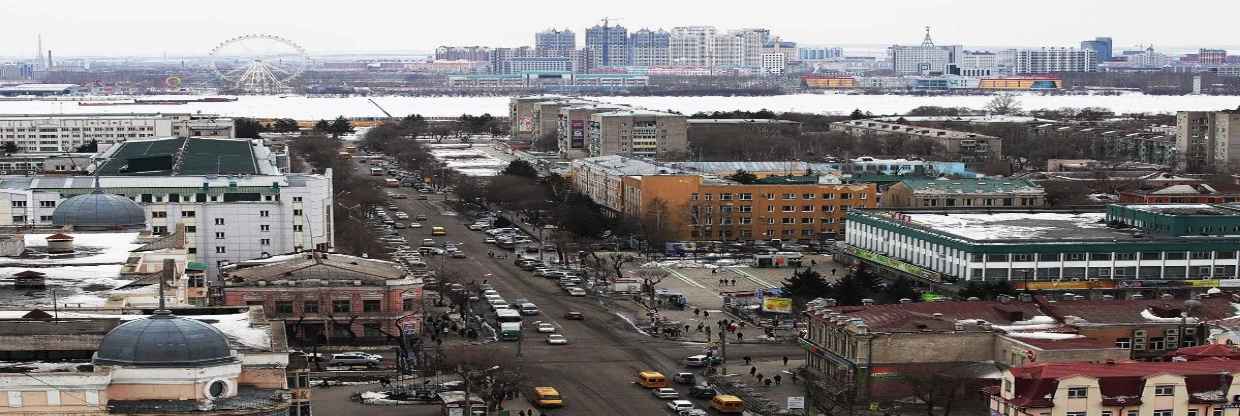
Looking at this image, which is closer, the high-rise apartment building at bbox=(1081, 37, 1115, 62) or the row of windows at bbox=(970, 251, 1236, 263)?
the row of windows at bbox=(970, 251, 1236, 263)

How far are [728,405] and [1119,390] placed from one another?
9.19ft

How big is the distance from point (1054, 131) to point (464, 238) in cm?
2074

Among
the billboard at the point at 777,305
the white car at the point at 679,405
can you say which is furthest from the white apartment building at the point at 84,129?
the white car at the point at 679,405

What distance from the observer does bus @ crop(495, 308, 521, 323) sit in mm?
16156

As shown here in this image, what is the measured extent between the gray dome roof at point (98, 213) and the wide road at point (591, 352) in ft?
11.0

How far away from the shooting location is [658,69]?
105m

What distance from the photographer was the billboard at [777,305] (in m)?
16.7

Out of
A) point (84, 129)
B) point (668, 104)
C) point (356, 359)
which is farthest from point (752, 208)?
point (668, 104)

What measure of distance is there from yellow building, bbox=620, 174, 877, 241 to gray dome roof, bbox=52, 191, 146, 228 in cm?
818

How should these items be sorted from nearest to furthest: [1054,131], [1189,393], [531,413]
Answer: [1189,393]
[531,413]
[1054,131]

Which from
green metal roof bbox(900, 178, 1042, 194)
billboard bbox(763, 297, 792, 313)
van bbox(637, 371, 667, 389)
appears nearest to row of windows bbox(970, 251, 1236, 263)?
billboard bbox(763, 297, 792, 313)

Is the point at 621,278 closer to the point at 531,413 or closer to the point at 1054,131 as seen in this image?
the point at 531,413

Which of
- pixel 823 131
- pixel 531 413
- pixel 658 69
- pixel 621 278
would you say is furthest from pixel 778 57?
pixel 531 413

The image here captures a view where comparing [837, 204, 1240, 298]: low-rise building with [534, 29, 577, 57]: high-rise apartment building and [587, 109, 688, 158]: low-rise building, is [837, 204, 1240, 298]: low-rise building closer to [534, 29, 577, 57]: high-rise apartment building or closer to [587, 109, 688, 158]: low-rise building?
[587, 109, 688, 158]: low-rise building
